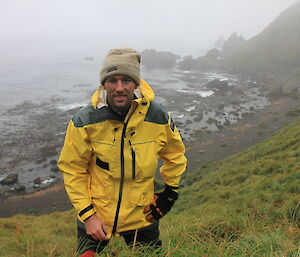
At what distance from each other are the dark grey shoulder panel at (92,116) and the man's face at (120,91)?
118mm

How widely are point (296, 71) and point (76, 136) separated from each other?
81.6 metres

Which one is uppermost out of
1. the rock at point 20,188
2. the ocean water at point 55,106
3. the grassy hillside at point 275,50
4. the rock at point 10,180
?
the grassy hillside at point 275,50

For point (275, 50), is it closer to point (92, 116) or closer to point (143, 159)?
point (143, 159)

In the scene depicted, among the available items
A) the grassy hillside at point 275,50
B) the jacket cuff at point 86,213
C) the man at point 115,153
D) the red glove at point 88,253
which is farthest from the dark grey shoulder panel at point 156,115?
the grassy hillside at point 275,50

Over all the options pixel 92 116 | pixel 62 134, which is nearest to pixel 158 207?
pixel 92 116

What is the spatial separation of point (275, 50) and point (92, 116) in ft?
328

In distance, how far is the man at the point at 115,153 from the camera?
237cm

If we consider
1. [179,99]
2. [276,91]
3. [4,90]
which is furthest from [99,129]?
[4,90]

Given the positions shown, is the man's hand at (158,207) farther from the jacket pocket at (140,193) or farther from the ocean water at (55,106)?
the ocean water at (55,106)

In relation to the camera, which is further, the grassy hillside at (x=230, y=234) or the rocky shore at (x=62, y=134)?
the rocky shore at (x=62, y=134)

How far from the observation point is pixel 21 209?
17.9 meters

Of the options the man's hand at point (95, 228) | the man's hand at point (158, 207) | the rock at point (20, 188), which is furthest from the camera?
the rock at point (20, 188)

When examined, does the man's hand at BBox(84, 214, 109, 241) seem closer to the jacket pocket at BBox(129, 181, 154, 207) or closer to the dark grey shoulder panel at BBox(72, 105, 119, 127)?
the jacket pocket at BBox(129, 181, 154, 207)

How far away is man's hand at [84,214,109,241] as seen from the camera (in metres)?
2.41
